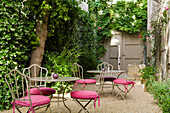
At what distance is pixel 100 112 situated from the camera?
3.34m

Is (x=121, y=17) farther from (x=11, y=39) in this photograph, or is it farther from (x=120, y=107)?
(x=11, y=39)

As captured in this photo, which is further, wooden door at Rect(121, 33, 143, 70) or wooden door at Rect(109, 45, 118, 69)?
wooden door at Rect(109, 45, 118, 69)

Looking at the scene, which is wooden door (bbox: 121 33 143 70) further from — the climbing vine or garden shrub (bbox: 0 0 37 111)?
garden shrub (bbox: 0 0 37 111)

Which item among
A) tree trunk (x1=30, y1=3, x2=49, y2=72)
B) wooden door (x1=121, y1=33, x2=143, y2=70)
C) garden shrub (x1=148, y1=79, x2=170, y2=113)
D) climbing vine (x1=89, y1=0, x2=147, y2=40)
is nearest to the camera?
garden shrub (x1=148, y1=79, x2=170, y2=113)

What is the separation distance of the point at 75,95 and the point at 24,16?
7.34 feet

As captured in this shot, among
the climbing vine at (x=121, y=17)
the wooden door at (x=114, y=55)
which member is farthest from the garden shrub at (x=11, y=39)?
the wooden door at (x=114, y=55)

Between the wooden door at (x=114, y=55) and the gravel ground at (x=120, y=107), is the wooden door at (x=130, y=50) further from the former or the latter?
the gravel ground at (x=120, y=107)

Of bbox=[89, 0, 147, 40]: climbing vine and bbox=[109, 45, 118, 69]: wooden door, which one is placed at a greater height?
bbox=[89, 0, 147, 40]: climbing vine

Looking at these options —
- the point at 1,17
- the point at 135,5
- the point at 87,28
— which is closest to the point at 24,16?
the point at 1,17

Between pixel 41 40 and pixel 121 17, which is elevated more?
pixel 121 17

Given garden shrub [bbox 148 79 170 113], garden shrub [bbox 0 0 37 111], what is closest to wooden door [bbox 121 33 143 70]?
garden shrub [bbox 148 79 170 113]

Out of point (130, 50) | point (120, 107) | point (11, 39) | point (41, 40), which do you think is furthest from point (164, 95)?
point (130, 50)

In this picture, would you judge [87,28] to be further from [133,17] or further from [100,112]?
[100,112]

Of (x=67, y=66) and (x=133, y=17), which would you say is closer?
(x=67, y=66)
